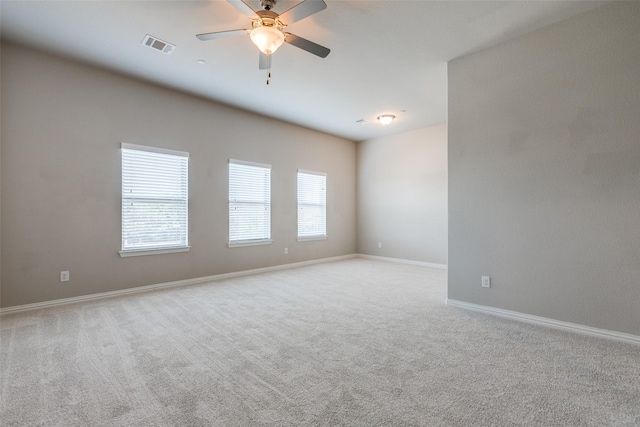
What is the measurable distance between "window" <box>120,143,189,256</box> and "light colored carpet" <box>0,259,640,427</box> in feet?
3.43

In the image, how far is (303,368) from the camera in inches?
86.4

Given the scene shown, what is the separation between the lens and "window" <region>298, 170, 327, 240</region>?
6625 millimetres

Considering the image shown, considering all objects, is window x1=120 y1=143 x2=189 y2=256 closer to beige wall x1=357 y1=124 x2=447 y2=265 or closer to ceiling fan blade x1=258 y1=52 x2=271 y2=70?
ceiling fan blade x1=258 y1=52 x2=271 y2=70

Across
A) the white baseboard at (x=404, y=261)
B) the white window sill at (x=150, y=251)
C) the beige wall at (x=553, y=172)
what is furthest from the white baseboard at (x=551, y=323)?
the white window sill at (x=150, y=251)

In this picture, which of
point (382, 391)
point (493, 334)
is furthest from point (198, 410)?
point (493, 334)

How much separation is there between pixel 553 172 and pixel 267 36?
305cm

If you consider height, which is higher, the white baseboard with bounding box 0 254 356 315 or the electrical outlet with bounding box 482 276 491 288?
the electrical outlet with bounding box 482 276 491 288

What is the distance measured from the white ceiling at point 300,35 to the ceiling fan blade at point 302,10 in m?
0.34


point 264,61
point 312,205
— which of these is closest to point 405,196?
point 312,205

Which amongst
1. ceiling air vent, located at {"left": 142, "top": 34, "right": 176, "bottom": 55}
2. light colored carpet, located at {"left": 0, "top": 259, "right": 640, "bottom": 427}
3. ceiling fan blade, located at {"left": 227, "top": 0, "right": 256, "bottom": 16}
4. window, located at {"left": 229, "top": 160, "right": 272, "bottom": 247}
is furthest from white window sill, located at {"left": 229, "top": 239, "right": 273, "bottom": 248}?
ceiling fan blade, located at {"left": 227, "top": 0, "right": 256, "bottom": 16}

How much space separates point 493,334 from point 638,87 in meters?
2.52

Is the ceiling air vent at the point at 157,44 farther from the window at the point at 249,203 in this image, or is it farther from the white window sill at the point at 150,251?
the white window sill at the point at 150,251

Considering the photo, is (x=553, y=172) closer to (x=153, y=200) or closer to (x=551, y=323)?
(x=551, y=323)

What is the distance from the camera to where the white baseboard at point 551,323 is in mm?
2658
